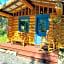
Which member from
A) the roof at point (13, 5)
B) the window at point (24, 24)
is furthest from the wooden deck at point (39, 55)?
the roof at point (13, 5)

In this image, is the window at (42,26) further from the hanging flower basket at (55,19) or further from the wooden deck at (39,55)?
the wooden deck at (39,55)

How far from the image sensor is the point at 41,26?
24.2ft

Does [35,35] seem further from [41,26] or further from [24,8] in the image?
[24,8]

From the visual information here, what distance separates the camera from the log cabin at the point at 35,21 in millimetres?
6309

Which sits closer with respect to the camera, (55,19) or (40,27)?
(55,19)

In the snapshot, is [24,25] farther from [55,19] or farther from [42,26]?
[55,19]

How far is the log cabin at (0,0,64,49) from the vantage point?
6309 mm

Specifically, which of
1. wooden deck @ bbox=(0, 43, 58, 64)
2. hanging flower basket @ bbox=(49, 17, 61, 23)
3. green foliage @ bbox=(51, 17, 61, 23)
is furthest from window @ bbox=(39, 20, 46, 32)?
Answer: wooden deck @ bbox=(0, 43, 58, 64)

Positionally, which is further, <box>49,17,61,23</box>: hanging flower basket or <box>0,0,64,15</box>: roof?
<box>0,0,64,15</box>: roof

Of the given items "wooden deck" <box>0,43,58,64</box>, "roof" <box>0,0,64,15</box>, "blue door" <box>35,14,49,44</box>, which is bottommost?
"wooden deck" <box>0,43,58,64</box>

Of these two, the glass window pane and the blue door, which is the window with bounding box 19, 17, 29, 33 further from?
the blue door

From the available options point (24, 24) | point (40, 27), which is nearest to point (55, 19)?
point (40, 27)

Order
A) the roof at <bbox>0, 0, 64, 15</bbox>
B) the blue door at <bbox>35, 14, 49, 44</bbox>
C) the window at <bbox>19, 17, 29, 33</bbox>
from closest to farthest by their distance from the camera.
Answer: the roof at <bbox>0, 0, 64, 15</bbox> → the blue door at <bbox>35, 14, 49, 44</bbox> → the window at <bbox>19, 17, 29, 33</bbox>

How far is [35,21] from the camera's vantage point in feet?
24.5
